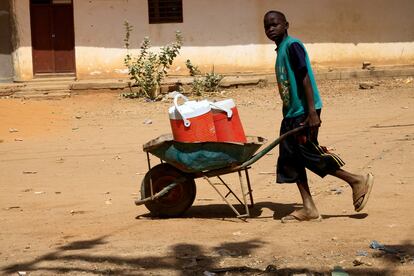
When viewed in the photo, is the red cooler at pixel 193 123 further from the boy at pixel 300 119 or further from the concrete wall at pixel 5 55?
the concrete wall at pixel 5 55

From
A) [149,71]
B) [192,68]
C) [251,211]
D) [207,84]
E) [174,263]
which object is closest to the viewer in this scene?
[174,263]

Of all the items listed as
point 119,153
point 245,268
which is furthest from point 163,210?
point 119,153

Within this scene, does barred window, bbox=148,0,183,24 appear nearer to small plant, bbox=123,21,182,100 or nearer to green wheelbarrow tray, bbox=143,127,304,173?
small plant, bbox=123,21,182,100

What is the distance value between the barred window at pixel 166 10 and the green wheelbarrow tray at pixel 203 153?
42.6 feet

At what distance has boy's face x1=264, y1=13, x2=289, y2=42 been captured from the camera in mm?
6359

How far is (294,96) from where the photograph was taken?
20.7 feet

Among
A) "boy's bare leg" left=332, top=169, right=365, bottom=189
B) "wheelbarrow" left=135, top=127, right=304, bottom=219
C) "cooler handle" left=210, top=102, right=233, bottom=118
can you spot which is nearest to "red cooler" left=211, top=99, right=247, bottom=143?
"cooler handle" left=210, top=102, right=233, bottom=118

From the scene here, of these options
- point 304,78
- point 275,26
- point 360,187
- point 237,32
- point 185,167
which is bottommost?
point 360,187

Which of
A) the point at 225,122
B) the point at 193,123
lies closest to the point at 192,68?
the point at 225,122

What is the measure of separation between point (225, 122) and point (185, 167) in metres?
0.53

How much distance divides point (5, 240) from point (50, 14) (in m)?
13.9

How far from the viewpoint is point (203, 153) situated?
648 centimetres

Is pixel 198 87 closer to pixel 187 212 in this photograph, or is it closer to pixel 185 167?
pixel 187 212

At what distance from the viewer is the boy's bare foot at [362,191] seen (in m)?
6.35
